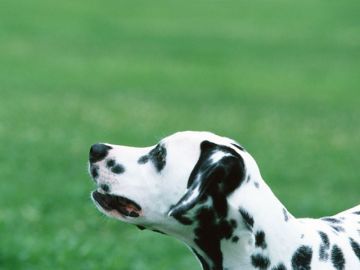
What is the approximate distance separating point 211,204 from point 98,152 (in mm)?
768

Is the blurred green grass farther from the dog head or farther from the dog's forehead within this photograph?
the dog's forehead

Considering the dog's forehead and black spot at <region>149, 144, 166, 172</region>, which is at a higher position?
the dog's forehead

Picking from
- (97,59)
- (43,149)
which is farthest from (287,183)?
(97,59)

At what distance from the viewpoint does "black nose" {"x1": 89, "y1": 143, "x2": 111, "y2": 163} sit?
5633 mm

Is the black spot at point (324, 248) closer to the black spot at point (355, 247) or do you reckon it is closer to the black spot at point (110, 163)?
the black spot at point (355, 247)

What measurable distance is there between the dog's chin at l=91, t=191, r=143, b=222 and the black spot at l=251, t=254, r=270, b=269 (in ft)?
1.99

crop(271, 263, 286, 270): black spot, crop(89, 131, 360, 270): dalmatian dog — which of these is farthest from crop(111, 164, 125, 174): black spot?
crop(271, 263, 286, 270): black spot

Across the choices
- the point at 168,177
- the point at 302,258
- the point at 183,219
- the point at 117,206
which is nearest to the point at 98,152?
the point at 117,206

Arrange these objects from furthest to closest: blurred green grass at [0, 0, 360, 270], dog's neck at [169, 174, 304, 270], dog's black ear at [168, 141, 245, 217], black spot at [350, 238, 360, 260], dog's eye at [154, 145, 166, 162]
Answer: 1. blurred green grass at [0, 0, 360, 270]
2. black spot at [350, 238, 360, 260]
3. dog's eye at [154, 145, 166, 162]
4. dog's neck at [169, 174, 304, 270]
5. dog's black ear at [168, 141, 245, 217]

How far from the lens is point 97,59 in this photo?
89.8 feet

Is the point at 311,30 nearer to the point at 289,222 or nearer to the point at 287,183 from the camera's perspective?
the point at 287,183

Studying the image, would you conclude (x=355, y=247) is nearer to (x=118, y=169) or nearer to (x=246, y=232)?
(x=246, y=232)

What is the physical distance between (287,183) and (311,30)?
20.5 meters

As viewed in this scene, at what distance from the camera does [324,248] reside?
5.57 meters
